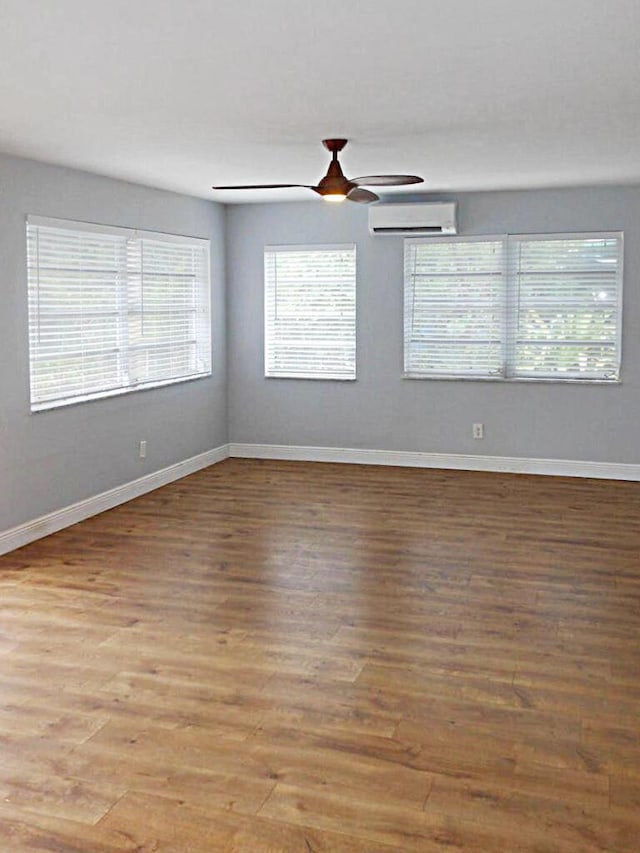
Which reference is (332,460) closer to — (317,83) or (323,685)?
(323,685)

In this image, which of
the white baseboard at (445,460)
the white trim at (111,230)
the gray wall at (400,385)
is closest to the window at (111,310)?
the white trim at (111,230)

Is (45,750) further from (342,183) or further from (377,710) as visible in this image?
(342,183)

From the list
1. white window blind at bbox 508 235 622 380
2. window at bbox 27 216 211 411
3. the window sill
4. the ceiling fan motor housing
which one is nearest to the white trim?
window at bbox 27 216 211 411

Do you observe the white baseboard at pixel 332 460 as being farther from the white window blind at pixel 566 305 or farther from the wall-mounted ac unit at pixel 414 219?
the wall-mounted ac unit at pixel 414 219

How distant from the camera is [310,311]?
27.1 ft

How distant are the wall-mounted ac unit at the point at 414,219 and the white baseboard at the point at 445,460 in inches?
74.3

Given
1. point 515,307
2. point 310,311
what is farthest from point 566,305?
point 310,311

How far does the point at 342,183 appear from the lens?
5.16m

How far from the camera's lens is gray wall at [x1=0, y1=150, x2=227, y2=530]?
5.45 m

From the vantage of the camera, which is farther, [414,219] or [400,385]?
[400,385]

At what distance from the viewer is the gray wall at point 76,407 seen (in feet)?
17.9

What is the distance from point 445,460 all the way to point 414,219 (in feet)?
6.72

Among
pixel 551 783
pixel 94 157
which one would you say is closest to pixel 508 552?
pixel 551 783

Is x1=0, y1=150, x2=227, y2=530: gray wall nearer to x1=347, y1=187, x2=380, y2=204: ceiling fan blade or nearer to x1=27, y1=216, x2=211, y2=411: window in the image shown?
x1=27, y1=216, x2=211, y2=411: window
